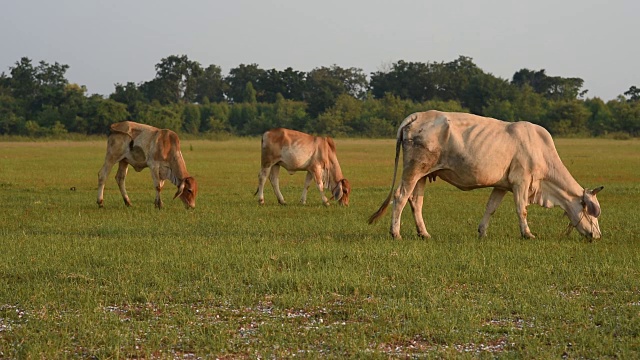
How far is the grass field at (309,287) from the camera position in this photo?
6.79 meters

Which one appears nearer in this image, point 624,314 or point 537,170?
point 624,314

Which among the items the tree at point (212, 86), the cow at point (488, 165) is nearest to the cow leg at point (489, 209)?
the cow at point (488, 165)

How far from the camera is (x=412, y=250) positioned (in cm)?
1129

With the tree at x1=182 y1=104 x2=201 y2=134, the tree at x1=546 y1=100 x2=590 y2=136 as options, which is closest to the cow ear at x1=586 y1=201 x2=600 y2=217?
the tree at x1=546 y1=100 x2=590 y2=136

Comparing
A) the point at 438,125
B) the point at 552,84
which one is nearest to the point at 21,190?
the point at 438,125

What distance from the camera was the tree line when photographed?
72.6 m

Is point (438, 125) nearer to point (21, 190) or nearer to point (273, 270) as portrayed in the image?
point (273, 270)

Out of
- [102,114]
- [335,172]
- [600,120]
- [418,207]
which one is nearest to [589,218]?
[418,207]

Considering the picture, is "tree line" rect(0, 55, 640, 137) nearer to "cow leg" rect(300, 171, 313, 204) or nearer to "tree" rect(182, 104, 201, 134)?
"tree" rect(182, 104, 201, 134)

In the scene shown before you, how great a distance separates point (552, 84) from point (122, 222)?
95.6m

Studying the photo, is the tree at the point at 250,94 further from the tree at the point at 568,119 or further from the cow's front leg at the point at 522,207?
the cow's front leg at the point at 522,207

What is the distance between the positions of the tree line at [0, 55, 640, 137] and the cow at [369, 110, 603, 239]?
58.7 m

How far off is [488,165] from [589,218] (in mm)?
1759

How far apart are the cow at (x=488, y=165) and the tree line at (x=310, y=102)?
58.7 meters
